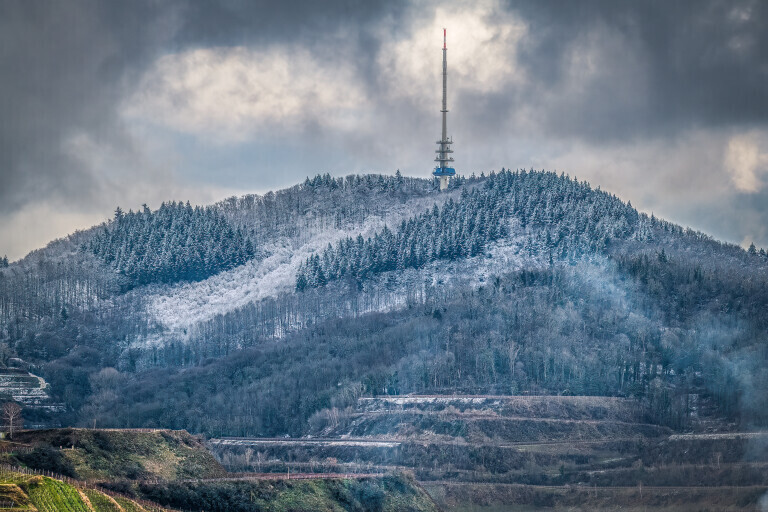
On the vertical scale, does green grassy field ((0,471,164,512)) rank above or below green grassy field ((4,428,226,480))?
below

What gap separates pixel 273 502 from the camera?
13775 cm

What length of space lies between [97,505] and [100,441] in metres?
22.0

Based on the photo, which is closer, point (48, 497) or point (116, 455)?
point (48, 497)

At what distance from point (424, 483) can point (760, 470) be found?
150 feet

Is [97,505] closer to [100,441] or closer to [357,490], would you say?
[100,441]

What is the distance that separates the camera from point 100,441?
139000mm

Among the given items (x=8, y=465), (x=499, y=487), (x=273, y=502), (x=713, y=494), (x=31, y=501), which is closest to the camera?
(x=31, y=501)

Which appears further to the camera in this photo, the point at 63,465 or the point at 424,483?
the point at 424,483

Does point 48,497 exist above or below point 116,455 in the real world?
below

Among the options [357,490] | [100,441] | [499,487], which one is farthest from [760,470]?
[100,441]

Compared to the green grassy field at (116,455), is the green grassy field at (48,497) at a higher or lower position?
lower

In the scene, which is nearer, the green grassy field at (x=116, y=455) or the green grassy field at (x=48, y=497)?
the green grassy field at (x=48, y=497)

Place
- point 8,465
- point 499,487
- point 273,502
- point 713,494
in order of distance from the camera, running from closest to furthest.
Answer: point 8,465 → point 273,502 → point 713,494 → point 499,487

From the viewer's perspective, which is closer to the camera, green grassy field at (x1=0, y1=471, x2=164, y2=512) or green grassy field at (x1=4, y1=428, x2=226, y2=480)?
green grassy field at (x1=0, y1=471, x2=164, y2=512)
